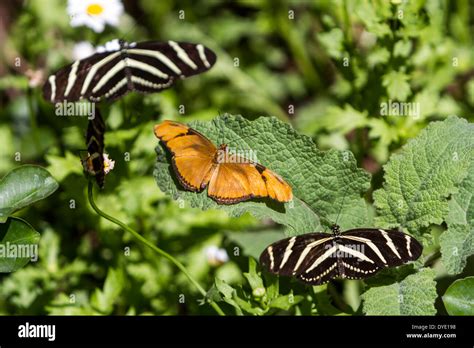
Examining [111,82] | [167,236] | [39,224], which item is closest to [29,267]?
[39,224]

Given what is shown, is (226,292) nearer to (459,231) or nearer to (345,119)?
(459,231)

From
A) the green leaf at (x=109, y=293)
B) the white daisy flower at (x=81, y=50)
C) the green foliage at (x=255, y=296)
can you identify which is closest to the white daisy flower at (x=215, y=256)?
the green leaf at (x=109, y=293)

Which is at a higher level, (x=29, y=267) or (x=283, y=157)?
(x=283, y=157)

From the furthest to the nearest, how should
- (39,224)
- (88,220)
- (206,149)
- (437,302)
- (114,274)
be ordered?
(39,224) → (88,220) → (114,274) → (437,302) → (206,149)

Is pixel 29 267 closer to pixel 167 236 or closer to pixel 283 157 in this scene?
pixel 167 236

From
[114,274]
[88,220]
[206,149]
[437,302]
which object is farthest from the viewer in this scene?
[88,220]
